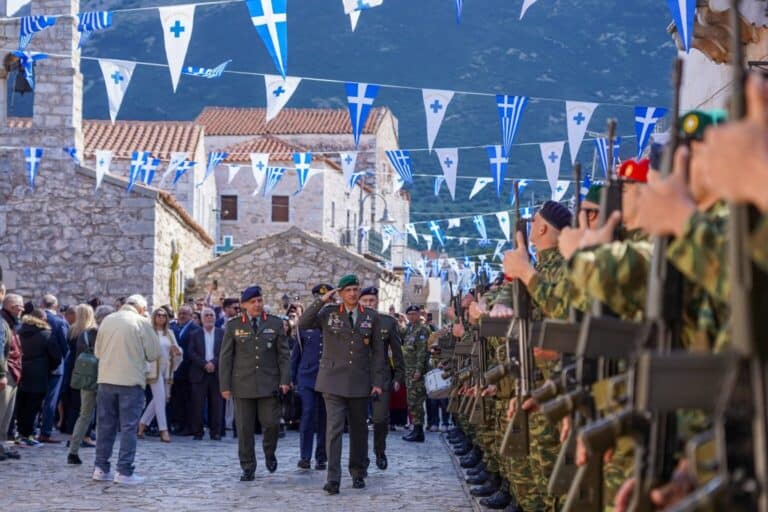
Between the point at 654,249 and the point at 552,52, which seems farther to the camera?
the point at 552,52

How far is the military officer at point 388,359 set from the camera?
38.3ft

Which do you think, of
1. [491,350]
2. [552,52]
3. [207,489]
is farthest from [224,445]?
[552,52]

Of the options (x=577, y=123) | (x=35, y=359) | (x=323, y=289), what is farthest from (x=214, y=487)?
(x=577, y=123)

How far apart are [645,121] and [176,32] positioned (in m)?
6.18

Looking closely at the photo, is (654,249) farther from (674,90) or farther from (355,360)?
(355,360)

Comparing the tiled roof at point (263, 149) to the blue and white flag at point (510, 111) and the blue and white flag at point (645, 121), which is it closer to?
the blue and white flag at point (510, 111)

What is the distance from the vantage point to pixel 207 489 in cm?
1064

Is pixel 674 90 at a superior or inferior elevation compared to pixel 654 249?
superior

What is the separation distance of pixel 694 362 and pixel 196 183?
130 feet

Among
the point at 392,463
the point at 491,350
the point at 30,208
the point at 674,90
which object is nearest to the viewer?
the point at 674,90

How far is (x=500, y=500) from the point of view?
953 cm

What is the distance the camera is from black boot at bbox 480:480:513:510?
9.52m

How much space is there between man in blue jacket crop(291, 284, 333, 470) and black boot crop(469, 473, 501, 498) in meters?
2.38

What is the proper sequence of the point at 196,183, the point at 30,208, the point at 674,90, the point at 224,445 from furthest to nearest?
the point at 196,183
the point at 30,208
the point at 224,445
the point at 674,90
